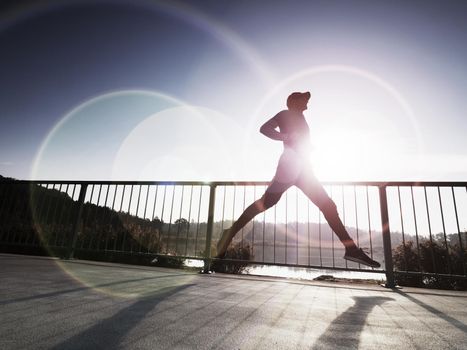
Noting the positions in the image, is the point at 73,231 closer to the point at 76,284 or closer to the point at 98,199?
the point at 98,199

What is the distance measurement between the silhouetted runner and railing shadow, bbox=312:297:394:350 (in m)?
1.09

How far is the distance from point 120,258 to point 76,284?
5.42m

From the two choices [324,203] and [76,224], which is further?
[76,224]

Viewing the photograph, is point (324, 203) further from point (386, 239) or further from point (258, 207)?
point (386, 239)

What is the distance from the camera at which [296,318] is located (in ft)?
5.31

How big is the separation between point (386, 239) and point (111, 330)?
11.5 ft

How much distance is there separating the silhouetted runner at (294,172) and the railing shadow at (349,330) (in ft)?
3.57

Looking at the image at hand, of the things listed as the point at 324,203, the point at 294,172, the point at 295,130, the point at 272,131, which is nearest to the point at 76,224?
the point at 272,131

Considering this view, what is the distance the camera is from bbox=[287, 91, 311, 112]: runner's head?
3297mm

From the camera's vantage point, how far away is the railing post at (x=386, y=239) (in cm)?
340

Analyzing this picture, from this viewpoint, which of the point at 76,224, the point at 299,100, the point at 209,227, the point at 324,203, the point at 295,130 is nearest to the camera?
the point at 324,203

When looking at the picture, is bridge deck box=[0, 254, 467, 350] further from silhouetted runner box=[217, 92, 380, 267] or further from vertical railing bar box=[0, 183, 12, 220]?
vertical railing bar box=[0, 183, 12, 220]

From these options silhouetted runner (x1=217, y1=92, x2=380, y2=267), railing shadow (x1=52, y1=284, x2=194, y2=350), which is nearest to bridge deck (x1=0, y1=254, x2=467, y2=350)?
railing shadow (x1=52, y1=284, x2=194, y2=350)

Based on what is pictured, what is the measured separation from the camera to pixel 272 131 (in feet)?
10.4
